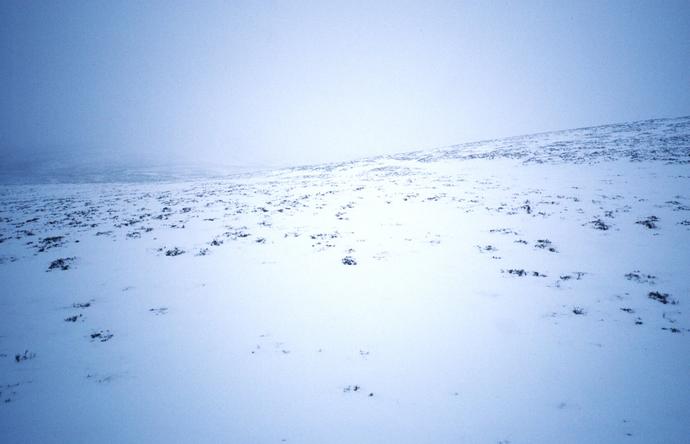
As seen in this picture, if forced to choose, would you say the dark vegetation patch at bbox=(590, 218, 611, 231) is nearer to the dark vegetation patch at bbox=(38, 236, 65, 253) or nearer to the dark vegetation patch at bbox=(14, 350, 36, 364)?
the dark vegetation patch at bbox=(14, 350, 36, 364)

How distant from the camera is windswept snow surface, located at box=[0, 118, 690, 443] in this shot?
6.24 m

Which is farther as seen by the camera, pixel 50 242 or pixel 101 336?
pixel 50 242

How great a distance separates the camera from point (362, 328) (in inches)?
359

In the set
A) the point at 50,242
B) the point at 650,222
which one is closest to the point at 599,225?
the point at 650,222

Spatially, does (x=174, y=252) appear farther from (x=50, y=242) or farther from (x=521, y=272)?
(x=521, y=272)

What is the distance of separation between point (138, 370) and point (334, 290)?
6.07 meters

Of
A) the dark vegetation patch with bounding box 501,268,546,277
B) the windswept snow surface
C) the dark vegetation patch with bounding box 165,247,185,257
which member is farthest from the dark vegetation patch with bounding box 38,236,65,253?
the dark vegetation patch with bounding box 501,268,546,277

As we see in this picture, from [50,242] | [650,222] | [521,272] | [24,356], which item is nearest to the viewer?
Answer: [24,356]

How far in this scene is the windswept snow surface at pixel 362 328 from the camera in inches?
246

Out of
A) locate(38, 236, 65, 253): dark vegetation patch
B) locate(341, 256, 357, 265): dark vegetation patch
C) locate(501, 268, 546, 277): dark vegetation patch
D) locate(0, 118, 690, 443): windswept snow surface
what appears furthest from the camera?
locate(38, 236, 65, 253): dark vegetation patch

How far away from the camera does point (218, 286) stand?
12.0 m

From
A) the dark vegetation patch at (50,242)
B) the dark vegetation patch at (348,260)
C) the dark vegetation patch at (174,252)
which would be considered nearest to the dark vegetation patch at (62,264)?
the dark vegetation patch at (50,242)

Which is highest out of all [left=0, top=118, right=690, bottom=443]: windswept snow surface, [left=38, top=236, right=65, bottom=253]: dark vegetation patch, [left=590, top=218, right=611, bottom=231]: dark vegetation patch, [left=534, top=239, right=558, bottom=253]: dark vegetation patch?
[left=38, top=236, right=65, bottom=253]: dark vegetation patch

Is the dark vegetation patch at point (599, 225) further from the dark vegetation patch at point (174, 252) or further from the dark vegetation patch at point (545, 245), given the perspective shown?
the dark vegetation patch at point (174, 252)
